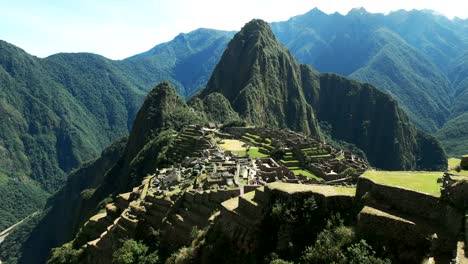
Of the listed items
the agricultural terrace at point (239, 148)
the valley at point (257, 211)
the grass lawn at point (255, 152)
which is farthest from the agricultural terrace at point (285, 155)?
the valley at point (257, 211)

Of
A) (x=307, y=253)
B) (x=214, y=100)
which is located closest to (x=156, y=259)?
(x=307, y=253)

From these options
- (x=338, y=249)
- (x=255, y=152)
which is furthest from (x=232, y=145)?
(x=338, y=249)

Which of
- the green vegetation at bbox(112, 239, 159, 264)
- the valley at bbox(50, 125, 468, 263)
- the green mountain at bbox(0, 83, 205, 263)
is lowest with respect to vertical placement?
the green mountain at bbox(0, 83, 205, 263)

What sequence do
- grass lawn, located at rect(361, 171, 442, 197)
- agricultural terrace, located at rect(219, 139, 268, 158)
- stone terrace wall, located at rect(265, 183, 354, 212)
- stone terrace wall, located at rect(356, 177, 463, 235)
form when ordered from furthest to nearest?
agricultural terrace, located at rect(219, 139, 268, 158) < stone terrace wall, located at rect(265, 183, 354, 212) < grass lawn, located at rect(361, 171, 442, 197) < stone terrace wall, located at rect(356, 177, 463, 235)

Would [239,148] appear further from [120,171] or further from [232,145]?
[120,171]

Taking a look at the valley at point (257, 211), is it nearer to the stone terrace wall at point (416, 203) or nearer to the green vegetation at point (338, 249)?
the stone terrace wall at point (416, 203)

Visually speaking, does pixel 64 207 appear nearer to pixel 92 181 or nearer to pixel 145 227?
pixel 92 181

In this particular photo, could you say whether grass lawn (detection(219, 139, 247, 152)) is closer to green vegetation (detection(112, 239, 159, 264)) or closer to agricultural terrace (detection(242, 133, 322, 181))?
agricultural terrace (detection(242, 133, 322, 181))

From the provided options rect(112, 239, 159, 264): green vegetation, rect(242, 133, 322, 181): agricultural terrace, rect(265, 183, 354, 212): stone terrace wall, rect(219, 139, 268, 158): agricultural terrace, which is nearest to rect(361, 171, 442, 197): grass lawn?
rect(265, 183, 354, 212): stone terrace wall
